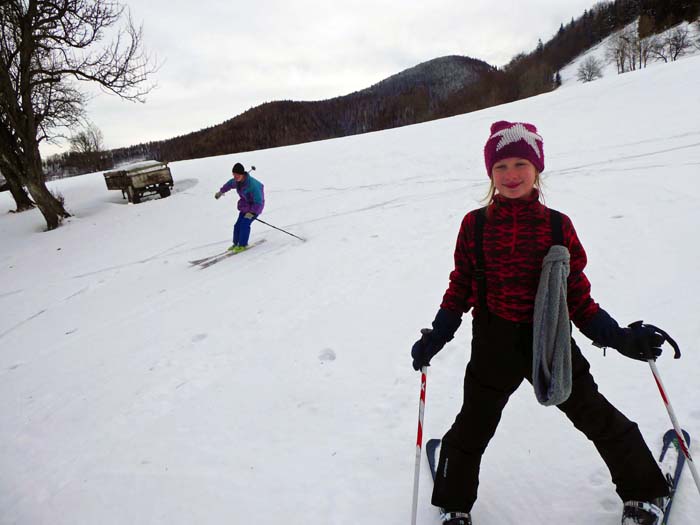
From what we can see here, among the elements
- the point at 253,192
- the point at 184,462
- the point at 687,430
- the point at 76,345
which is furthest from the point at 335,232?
the point at 687,430

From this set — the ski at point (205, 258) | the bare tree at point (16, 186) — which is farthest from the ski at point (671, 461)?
the bare tree at point (16, 186)

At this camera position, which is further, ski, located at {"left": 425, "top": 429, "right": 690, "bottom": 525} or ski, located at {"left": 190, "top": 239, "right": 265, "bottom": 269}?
ski, located at {"left": 190, "top": 239, "right": 265, "bottom": 269}

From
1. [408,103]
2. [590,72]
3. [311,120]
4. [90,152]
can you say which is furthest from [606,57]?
[90,152]

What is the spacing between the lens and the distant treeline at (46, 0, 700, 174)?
7375 centimetres

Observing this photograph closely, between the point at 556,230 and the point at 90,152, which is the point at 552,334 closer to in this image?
the point at 556,230

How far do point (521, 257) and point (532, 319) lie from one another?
0.28 meters

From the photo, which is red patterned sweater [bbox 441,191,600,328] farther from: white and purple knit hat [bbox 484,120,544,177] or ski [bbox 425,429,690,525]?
ski [bbox 425,429,690,525]

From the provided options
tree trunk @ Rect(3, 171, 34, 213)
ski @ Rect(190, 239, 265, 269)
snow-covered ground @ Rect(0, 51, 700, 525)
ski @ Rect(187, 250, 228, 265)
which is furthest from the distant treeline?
ski @ Rect(190, 239, 265, 269)

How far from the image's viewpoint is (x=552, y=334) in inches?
60.1

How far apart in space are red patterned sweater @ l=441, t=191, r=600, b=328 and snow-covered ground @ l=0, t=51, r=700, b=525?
122 cm

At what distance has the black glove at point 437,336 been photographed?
1.84 metres

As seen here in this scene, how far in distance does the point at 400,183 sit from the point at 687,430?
30.8 feet

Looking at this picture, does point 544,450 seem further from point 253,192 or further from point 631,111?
point 631,111

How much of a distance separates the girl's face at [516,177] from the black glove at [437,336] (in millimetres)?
624
